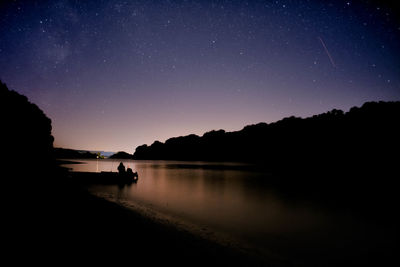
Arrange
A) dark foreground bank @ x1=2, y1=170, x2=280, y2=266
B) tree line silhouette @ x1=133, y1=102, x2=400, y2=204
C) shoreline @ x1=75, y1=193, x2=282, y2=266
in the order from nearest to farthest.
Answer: dark foreground bank @ x1=2, y1=170, x2=280, y2=266 → shoreline @ x1=75, y1=193, x2=282, y2=266 → tree line silhouette @ x1=133, y1=102, x2=400, y2=204

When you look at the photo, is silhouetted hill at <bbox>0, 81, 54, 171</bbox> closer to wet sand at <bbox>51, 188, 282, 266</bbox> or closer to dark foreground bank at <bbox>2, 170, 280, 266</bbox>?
dark foreground bank at <bbox>2, 170, 280, 266</bbox>

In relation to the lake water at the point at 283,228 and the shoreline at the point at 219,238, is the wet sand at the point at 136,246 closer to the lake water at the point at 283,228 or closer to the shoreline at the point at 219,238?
the shoreline at the point at 219,238

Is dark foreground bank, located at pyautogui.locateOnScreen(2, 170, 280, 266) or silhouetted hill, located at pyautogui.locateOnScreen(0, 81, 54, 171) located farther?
silhouetted hill, located at pyautogui.locateOnScreen(0, 81, 54, 171)

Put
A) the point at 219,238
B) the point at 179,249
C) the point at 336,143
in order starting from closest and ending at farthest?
the point at 179,249 < the point at 219,238 < the point at 336,143

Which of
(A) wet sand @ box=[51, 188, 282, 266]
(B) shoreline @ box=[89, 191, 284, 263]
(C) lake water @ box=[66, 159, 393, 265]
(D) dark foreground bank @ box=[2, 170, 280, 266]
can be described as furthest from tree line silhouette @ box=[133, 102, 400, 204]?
(D) dark foreground bank @ box=[2, 170, 280, 266]

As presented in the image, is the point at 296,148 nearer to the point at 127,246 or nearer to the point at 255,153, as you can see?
the point at 255,153

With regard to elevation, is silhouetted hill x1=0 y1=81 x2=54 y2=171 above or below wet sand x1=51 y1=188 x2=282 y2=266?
above

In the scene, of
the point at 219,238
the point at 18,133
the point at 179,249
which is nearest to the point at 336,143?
the point at 219,238

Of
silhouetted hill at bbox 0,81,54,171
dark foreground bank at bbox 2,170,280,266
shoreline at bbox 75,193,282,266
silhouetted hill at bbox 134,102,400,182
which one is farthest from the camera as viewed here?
silhouetted hill at bbox 134,102,400,182

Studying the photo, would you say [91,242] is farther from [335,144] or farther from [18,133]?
[335,144]

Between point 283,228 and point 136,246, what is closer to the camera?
point 136,246

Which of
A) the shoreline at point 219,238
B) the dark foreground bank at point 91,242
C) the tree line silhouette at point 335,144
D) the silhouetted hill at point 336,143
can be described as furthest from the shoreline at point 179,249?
the silhouetted hill at point 336,143

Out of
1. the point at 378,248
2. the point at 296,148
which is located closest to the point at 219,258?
the point at 378,248

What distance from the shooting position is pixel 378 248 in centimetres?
965
